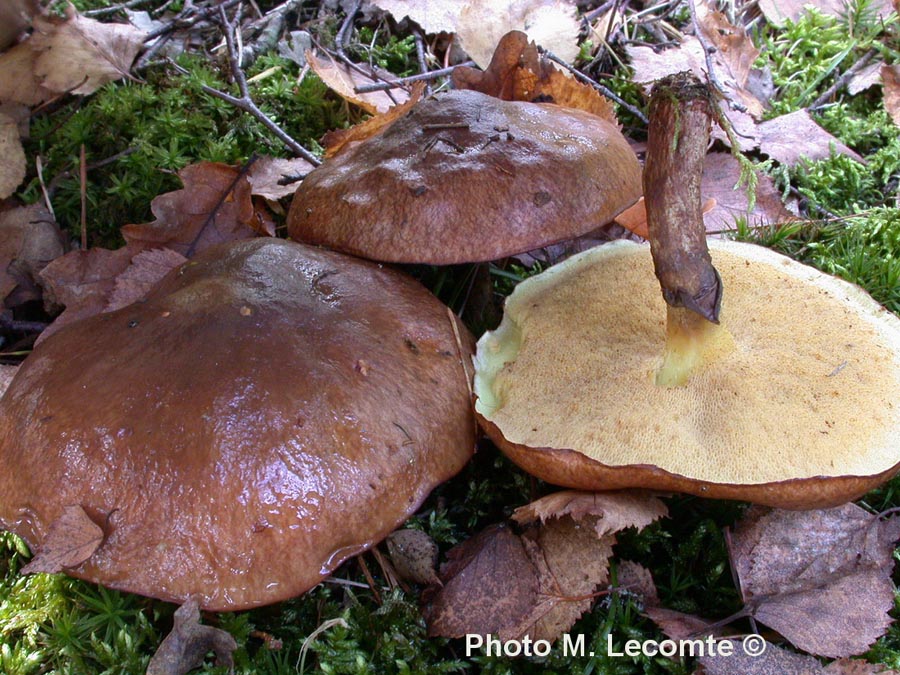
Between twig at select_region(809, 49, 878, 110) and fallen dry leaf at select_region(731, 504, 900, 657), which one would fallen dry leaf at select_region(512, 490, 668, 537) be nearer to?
fallen dry leaf at select_region(731, 504, 900, 657)

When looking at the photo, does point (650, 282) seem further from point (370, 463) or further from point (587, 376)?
point (370, 463)

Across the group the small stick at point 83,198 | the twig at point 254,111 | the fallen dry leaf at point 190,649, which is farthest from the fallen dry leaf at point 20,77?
Result: the fallen dry leaf at point 190,649

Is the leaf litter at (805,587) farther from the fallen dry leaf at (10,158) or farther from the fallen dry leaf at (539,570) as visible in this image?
the fallen dry leaf at (10,158)

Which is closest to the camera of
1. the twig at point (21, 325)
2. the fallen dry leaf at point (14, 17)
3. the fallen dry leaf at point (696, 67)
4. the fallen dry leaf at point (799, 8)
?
the twig at point (21, 325)

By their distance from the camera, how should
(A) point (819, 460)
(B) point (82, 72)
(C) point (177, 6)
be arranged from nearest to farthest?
(A) point (819, 460), (B) point (82, 72), (C) point (177, 6)

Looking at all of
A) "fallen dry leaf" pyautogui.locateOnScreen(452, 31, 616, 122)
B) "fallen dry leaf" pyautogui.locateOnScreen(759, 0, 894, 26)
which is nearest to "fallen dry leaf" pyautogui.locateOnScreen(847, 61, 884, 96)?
"fallen dry leaf" pyautogui.locateOnScreen(759, 0, 894, 26)

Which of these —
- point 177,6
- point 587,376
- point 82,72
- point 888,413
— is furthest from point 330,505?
point 177,6
